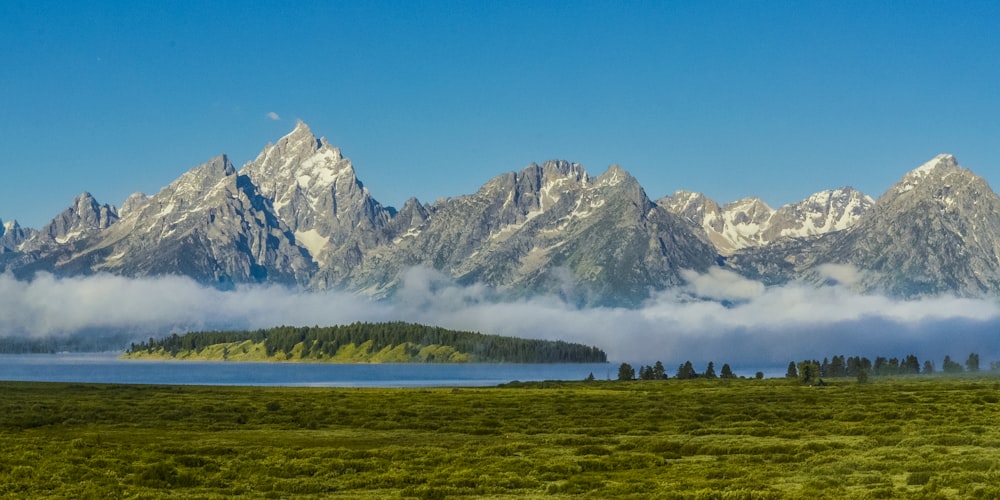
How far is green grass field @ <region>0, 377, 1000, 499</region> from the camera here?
49.2 meters

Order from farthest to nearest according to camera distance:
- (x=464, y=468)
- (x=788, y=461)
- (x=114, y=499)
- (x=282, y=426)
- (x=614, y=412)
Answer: (x=614, y=412) → (x=282, y=426) → (x=788, y=461) → (x=464, y=468) → (x=114, y=499)

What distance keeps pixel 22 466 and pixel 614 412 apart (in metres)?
71.9

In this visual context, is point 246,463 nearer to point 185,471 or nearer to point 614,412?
point 185,471

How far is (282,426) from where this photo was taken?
3777 inches

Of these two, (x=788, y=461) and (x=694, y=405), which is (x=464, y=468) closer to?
(x=788, y=461)

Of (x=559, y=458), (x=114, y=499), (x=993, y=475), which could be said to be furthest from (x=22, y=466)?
(x=993, y=475)

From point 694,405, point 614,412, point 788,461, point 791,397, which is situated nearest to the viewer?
point 788,461

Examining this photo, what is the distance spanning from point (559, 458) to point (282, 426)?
40343 mm

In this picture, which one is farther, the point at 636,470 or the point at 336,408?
the point at 336,408

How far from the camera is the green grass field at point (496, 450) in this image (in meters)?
49.2

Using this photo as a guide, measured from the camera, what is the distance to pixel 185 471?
54.4 metres

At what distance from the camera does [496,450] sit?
6888cm

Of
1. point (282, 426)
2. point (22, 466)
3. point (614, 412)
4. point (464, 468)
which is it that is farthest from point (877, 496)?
point (614, 412)

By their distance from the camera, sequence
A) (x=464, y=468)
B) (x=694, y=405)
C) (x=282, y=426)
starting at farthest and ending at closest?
(x=694, y=405) < (x=282, y=426) < (x=464, y=468)
